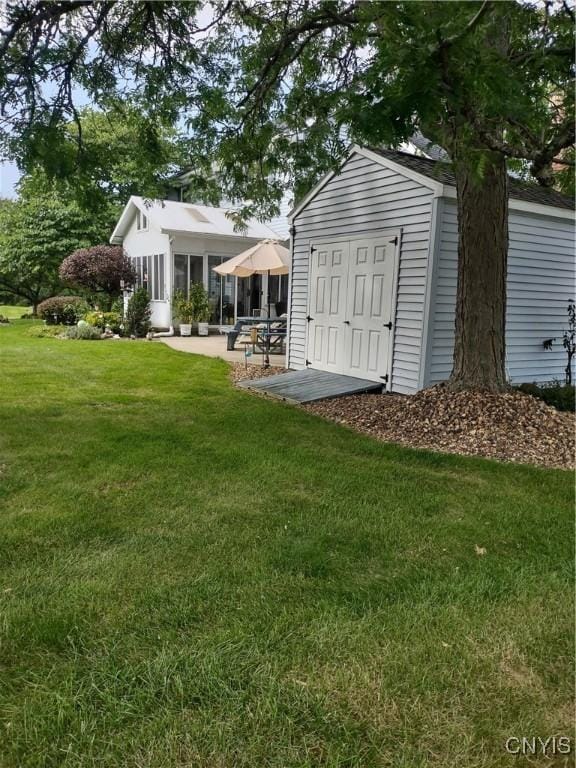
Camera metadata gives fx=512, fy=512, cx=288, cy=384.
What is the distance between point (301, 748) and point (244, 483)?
7.71 feet

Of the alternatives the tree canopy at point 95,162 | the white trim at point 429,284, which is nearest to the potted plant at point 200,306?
the tree canopy at point 95,162

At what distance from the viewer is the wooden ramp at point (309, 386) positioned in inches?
284

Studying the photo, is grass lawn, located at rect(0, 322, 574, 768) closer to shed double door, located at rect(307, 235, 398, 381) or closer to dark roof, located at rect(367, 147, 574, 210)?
shed double door, located at rect(307, 235, 398, 381)

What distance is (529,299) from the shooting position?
803 cm

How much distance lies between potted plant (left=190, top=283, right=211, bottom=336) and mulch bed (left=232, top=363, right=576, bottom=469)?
954 centimetres

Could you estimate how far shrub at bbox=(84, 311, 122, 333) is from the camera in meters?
14.6

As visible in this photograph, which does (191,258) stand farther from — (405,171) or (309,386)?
(405,171)

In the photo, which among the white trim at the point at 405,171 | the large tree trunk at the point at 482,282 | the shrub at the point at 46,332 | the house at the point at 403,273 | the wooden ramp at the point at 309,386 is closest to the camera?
the large tree trunk at the point at 482,282

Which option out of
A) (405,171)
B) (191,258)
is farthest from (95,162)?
(191,258)

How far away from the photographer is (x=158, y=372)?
8.83m

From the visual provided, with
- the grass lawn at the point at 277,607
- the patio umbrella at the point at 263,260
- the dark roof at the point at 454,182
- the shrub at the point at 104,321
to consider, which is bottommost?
the grass lawn at the point at 277,607

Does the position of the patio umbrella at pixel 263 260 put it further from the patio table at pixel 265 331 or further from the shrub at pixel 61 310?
the shrub at pixel 61 310

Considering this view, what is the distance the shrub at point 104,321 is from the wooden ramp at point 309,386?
7.78 metres

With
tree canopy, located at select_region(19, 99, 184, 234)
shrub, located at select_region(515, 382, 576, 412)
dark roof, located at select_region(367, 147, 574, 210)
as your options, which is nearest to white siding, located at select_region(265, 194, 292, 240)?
dark roof, located at select_region(367, 147, 574, 210)
